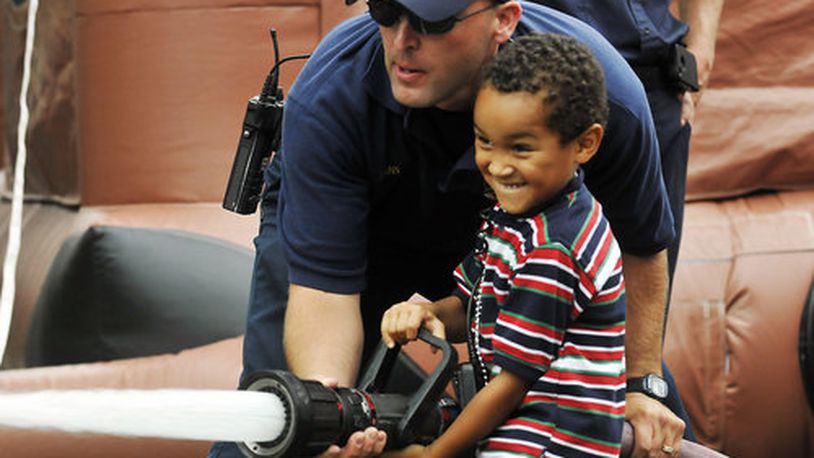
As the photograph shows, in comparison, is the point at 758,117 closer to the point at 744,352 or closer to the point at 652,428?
the point at 744,352

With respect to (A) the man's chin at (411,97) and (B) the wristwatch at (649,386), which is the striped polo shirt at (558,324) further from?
(B) the wristwatch at (649,386)

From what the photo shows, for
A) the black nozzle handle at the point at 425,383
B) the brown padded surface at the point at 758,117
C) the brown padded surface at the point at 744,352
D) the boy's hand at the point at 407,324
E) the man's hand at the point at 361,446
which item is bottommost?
the brown padded surface at the point at 744,352

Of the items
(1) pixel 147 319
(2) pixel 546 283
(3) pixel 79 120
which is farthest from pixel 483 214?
(3) pixel 79 120

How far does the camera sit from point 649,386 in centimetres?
264

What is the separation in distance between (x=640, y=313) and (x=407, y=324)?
0.52 metres

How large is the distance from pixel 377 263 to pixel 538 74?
0.62m

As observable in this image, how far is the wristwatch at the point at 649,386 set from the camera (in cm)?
263

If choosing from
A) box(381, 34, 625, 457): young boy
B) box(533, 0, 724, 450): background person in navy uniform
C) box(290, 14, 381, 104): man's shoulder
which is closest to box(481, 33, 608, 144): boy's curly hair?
box(381, 34, 625, 457): young boy

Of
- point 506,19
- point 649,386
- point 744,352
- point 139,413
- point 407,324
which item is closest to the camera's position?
point 139,413

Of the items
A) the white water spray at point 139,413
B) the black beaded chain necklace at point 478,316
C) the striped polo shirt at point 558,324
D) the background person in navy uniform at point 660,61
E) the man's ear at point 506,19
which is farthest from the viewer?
the background person in navy uniform at point 660,61

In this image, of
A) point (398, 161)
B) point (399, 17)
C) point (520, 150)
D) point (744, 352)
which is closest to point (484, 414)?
Result: point (520, 150)

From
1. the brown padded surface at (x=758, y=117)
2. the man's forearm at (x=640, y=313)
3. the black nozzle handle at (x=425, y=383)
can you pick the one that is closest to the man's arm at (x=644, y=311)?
the man's forearm at (x=640, y=313)

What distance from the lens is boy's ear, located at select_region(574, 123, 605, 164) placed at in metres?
2.25

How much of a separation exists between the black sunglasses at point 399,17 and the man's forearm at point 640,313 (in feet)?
1.72
